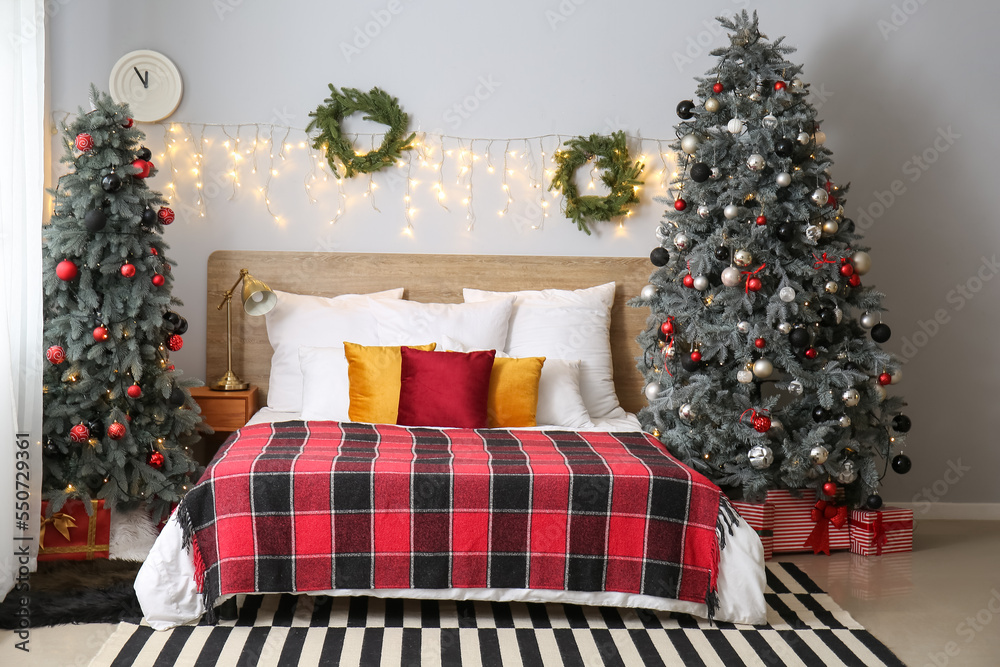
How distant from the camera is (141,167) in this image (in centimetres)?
299

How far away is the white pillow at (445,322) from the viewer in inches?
143

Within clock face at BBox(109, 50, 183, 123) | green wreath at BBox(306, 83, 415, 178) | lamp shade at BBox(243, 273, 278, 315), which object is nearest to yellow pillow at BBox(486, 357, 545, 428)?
lamp shade at BBox(243, 273, 278, 315)

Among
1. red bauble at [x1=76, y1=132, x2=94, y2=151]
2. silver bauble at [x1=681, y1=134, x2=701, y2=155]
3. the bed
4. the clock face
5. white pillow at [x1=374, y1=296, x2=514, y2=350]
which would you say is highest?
the clock face

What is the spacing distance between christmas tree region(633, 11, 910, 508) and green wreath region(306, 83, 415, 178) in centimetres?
128

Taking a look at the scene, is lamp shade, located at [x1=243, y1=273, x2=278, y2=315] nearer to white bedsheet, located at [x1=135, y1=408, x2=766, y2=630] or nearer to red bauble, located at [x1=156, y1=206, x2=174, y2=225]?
red bauble, located at [x1=156, y1=206, x2=174, y2=225]

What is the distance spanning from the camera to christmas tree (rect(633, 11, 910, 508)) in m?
3.17

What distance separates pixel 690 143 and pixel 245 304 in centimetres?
200

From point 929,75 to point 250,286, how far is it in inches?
129

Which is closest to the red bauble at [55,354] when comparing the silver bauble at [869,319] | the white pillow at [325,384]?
the white pillow at [325,384]

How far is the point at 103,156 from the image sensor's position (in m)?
2.93

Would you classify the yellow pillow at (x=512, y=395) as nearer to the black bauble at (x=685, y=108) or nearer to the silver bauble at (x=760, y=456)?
the silver bauble at (x=760, y=456)

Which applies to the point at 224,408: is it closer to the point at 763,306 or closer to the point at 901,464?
the point at 763,306

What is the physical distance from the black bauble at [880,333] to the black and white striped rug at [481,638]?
3.55ft

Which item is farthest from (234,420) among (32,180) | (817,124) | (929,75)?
(929,75)
